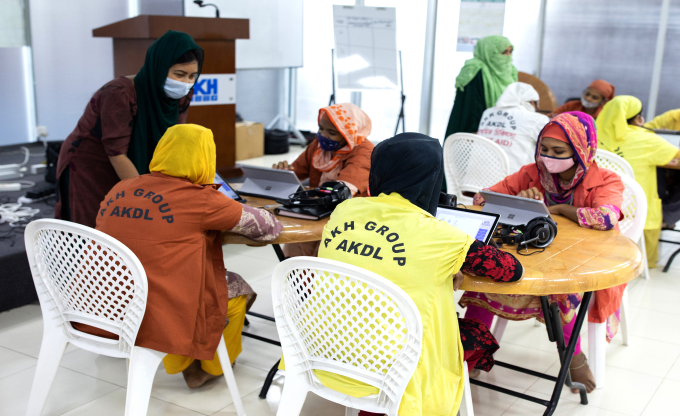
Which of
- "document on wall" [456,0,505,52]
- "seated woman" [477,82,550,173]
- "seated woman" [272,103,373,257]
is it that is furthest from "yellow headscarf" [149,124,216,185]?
"document on wall" [456,0,505,52]

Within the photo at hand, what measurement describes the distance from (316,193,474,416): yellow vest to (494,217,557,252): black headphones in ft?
1.66

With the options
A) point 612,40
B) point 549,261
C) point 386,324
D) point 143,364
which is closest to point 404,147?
point 386,324

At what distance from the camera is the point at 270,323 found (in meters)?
3.23

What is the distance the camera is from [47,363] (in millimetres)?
2021

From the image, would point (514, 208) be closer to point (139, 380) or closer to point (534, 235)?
point (534, 235)

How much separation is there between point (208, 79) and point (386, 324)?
3.74 meters

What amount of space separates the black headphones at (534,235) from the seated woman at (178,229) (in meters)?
0.82

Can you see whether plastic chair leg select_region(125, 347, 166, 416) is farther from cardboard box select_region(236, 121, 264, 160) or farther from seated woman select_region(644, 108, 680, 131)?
cardboard box select_region(236, 121, 264, 160)

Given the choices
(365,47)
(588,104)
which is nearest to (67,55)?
(365,47)

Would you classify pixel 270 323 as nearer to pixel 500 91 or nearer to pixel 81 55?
pixel 500 91

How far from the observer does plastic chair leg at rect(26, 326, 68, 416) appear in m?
2.00

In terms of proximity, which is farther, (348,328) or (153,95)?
(153,95)

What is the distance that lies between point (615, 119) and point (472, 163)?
1.06 m

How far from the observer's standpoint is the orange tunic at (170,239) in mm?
1957
